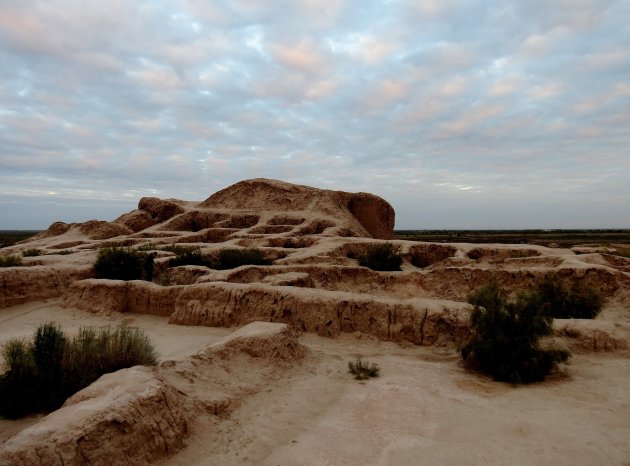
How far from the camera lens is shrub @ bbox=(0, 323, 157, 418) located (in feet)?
14.5

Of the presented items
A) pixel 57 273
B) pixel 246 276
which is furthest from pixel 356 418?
pixel 57 273

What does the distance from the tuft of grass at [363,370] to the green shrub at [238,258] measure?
7450 millimetres

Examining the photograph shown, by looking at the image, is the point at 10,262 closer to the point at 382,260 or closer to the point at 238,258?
the point at 238,258

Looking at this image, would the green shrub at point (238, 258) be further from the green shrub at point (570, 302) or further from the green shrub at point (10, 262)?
the green shrub at point (570, 302)

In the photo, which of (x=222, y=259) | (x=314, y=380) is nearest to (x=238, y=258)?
(x=222, y=259)

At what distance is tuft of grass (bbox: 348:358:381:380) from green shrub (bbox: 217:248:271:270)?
745 centimetres

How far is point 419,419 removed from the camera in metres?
4.37

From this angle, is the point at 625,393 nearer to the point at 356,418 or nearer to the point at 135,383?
the point at 356,418

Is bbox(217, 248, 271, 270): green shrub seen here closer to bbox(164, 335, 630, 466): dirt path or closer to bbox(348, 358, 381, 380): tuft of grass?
bbox(164, 335, 630, 466): dirt path

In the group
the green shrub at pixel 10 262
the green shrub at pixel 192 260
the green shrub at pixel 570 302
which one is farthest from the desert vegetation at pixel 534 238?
the green shrub at pixel 10 262

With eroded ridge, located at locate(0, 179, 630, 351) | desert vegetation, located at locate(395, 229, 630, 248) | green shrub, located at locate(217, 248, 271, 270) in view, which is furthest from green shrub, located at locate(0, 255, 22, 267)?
desert vegetation, located at locate(395, 229, 630, 248)

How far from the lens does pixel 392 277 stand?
1096cm

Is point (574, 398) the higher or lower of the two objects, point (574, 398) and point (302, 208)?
the lower

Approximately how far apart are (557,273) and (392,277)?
3.78 metres
